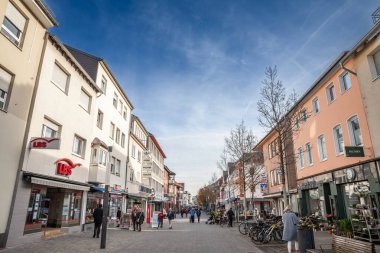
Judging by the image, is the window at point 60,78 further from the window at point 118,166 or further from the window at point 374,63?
the window at point 374,63

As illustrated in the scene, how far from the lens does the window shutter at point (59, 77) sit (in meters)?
15.6

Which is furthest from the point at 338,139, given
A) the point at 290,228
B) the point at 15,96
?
the point at 15,96

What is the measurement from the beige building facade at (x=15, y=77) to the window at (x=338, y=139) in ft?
59.9

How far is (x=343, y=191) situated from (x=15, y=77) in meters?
19.3

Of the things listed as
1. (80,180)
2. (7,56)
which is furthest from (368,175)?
(7,56)

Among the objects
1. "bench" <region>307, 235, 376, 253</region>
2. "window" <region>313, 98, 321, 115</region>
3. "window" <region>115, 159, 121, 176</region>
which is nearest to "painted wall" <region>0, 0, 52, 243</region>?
"bench" <region>307, 235, 376, 253</region>

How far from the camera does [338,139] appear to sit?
18594 mm

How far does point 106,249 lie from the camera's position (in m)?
11.5

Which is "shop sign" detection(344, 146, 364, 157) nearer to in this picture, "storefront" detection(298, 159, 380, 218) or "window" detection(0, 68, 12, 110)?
"storefront" detection(298, 159, 380, 218)

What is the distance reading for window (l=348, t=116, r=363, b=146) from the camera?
16.0 metres

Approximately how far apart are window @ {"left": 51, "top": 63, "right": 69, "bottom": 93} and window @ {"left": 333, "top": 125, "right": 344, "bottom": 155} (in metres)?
17.7

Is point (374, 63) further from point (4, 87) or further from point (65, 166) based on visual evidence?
point (4, 87)

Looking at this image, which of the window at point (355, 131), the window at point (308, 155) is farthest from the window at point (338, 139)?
the window at point (308, 155)

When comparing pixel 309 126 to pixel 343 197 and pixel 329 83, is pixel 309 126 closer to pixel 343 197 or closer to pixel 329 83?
pixel 329 83
